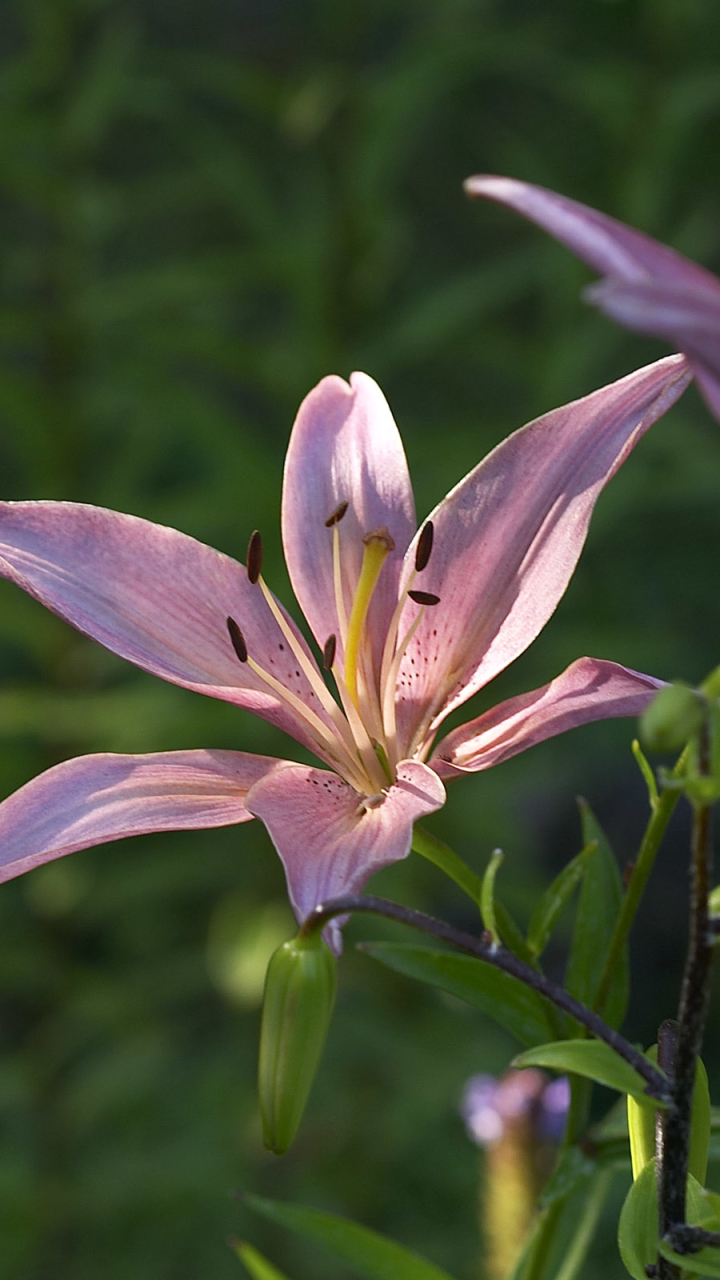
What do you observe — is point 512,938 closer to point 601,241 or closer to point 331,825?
point 331,825

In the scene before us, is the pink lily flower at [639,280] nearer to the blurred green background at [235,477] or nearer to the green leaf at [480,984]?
the green leaf at [480,984]

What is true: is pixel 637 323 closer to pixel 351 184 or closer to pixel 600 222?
pixel 600 222

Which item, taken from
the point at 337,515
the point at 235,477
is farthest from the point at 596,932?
the point at 235,477

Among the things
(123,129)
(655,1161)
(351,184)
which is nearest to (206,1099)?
(351,184)

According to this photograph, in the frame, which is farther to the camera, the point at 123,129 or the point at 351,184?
the point at 123,129

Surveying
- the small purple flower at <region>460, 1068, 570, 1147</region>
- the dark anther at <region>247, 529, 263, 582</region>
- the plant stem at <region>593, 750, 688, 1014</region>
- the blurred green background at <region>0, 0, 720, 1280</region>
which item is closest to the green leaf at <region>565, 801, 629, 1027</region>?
the plant stem at <region>593, 750, 688, 1014</region>

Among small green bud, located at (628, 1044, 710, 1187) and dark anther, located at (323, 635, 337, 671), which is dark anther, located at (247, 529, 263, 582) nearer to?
dark anther, located at (323, 635, 337, 671)
